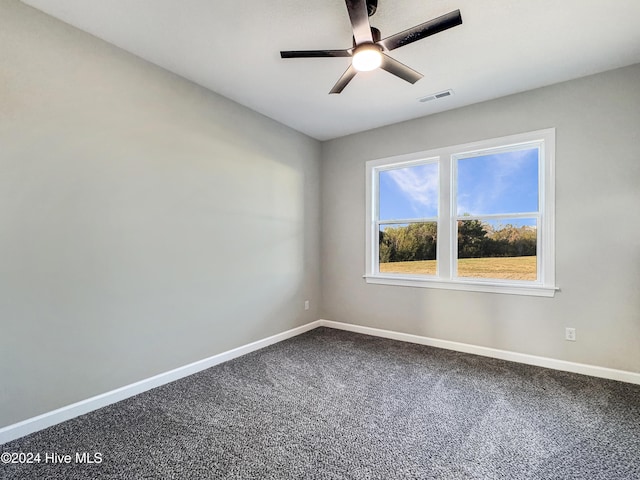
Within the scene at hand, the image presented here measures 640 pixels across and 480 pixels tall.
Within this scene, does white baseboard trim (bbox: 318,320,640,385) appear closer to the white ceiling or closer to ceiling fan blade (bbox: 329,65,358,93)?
the white ceiling

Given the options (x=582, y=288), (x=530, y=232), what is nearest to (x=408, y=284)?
(x=530, y=232)

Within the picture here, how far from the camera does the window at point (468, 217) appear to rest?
3158 millimetres

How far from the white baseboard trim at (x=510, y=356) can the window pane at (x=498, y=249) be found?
2.62ft

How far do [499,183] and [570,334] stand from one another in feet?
5.44

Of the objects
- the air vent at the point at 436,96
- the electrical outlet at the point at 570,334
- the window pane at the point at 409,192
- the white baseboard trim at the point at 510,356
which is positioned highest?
the air vent at the point at 436,96

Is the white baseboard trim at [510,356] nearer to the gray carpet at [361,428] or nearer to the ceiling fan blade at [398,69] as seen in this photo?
the gray carpet at [361,428]

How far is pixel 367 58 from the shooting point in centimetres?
199

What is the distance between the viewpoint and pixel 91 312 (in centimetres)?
228

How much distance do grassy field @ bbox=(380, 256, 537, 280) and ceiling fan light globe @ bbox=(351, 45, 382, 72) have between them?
249 cm

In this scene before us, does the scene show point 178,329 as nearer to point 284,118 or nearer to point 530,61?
point 284,118

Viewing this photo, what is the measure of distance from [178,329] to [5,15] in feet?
8.21

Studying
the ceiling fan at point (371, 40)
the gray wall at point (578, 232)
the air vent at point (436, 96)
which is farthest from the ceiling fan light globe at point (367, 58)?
the gray wall at point (578, 232)

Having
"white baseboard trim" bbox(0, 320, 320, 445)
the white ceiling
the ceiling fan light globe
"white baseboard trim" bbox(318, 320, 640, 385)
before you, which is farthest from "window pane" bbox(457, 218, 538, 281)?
"white baseboard trim" bbox(0, 320, 320, 445)

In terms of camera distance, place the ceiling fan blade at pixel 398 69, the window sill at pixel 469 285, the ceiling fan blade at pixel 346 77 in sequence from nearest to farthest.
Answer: the ceiling fan blade at pixel 398 69
the ceiling fan blade at pixel 346 77
the window sill at pixel 469 285
